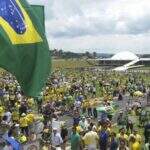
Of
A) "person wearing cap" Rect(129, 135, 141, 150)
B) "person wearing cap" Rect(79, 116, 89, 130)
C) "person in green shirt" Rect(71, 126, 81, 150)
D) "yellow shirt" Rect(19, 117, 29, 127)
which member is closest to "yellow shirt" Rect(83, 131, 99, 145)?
"person in green shirt" Rect(71, 126, 81, 150)

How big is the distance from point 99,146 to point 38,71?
31.9 ft

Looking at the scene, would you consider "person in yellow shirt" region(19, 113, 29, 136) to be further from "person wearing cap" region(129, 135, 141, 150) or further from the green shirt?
"person wearing cap" region(129, 135, 141, 150)

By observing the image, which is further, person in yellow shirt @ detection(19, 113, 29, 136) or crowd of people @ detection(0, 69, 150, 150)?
person in yellow shirt @ detection(19, 113, 29, 136)

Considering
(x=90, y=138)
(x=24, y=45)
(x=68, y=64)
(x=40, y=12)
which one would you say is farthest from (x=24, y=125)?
(x=68, y=64)

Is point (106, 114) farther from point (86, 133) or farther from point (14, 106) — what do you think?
point (86, 133)

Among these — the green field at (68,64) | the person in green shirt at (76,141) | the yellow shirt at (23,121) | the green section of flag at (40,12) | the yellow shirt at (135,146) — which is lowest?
the yellow shirt at (135,146)

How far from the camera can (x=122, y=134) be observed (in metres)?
18.5

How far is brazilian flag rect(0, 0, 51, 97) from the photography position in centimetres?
946

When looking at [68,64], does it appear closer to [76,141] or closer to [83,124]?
[83,124]

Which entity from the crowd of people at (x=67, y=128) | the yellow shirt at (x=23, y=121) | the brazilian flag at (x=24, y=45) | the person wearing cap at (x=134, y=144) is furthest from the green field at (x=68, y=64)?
the brazilian flag at (x=24, y=45)

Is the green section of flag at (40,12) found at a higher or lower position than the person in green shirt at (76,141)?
higher

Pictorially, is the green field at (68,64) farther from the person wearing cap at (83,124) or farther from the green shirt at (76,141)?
the green shirt at (76,141)

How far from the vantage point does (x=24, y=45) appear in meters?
9.82

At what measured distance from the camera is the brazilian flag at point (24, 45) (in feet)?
31.0
